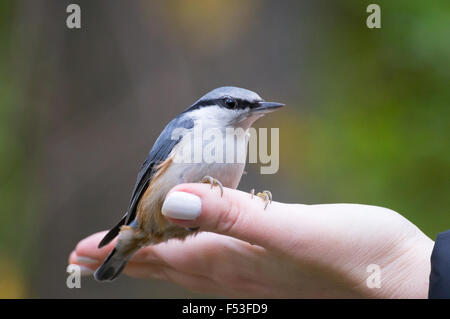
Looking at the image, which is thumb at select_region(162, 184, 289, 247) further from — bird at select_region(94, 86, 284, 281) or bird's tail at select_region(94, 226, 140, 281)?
bird's tail at select_region(94, 226, 140, 281)

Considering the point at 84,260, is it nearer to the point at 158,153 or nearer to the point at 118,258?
the point at 118,258

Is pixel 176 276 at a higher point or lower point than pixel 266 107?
lower

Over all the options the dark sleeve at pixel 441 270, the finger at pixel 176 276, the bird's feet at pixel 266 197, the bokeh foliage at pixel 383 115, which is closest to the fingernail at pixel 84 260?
the finger at pixel 176 276

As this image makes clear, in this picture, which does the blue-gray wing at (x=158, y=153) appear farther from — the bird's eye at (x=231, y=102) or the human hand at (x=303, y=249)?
the human hand at (x=303, y=249)

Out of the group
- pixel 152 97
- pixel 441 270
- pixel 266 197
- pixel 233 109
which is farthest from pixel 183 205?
pixel 152 97

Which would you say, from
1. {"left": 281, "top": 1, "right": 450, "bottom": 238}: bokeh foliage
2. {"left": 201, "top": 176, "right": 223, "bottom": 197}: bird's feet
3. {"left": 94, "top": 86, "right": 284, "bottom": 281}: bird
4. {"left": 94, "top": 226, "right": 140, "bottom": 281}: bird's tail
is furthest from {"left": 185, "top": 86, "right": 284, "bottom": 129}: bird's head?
{"left": 281, "top": 1, "right": 450, "bottom": 238}: bokeh foliage

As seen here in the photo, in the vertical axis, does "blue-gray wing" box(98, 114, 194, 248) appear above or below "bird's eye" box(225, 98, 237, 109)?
below

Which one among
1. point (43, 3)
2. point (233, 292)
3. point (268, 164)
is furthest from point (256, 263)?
point (43, 3)
